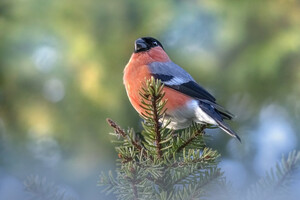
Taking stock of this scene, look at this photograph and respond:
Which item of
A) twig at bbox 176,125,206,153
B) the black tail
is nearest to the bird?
the black tail

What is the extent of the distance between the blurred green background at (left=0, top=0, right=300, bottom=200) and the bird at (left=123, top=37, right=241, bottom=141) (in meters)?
0.56

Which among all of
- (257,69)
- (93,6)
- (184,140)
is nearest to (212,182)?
(184,140)

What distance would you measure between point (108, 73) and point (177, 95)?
2.82 ft

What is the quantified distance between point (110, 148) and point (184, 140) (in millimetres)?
1407

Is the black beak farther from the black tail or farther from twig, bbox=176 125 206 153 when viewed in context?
Result: twig, bbox=176 125 206 153

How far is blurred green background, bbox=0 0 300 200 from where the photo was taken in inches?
117

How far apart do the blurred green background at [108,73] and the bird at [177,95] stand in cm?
56

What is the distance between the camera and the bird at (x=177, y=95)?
2137 millimetres

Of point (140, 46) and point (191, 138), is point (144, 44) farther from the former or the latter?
point (191, 138)

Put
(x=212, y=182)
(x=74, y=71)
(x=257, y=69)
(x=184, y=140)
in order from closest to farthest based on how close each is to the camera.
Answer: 1. (x=212, y=182)
2. (x=184, y=140)
3. (x=257, y=69)
4. (x=74, y=71)

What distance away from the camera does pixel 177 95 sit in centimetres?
225

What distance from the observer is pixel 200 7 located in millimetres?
3148

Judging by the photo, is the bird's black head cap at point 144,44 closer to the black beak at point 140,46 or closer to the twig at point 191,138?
the black beak at point 140,46

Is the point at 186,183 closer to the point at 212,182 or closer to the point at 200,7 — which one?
the point at 212,182
